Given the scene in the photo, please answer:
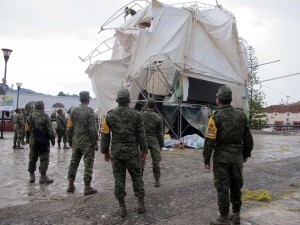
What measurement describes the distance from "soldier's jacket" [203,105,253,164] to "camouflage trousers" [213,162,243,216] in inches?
3.7

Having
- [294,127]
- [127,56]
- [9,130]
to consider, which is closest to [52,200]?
[127,56]

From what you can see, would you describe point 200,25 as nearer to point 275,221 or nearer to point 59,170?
point 59,170

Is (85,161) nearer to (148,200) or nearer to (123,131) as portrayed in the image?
(148,200)

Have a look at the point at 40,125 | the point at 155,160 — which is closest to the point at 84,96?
the point at 40,125

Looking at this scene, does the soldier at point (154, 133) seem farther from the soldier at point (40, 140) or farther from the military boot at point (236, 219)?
the military boot at point (236, 219)

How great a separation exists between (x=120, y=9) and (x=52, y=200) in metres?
12.9

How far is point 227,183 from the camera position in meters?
4.33

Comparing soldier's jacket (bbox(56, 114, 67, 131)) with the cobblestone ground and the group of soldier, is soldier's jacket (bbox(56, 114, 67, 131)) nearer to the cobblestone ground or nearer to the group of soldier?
the cobblestone ground

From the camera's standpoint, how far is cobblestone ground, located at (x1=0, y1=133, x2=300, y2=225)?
466 cm

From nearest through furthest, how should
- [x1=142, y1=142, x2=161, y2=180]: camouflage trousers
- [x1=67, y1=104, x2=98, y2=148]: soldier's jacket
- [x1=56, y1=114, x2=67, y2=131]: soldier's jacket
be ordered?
[x1=67, y1=104, x2=98, y2=148]: soldier's jacket, [x1=142, y1=142, x2=161, y2=180]: camouflage trousers, [x1=56, y1=114, x2=67, y2=131]: soldier's jacket

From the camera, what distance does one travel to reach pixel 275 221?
4652mm

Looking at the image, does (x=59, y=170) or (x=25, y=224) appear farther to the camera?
(x=59, y=170)

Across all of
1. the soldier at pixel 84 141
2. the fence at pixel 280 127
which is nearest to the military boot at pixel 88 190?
the soldier at pixel 84 141

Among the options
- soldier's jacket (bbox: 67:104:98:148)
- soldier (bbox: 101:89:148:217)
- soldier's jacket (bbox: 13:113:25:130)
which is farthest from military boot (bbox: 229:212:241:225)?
soldier's jacket (bbox: 13:113:25:130)
